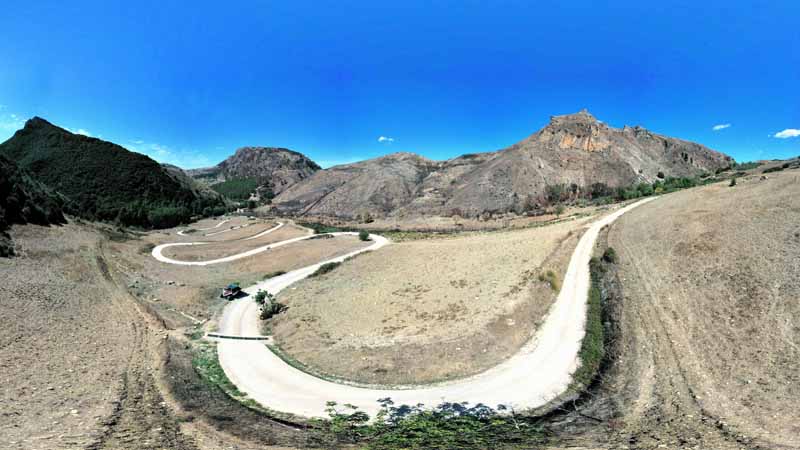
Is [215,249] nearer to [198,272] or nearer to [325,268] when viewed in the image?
[198,272]

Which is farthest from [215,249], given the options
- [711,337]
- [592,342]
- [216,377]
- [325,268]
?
[711,337]

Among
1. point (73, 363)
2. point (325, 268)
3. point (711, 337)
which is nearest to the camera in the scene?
point (73, 363)

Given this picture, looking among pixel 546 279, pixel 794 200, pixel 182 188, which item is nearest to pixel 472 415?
pixel 546 279

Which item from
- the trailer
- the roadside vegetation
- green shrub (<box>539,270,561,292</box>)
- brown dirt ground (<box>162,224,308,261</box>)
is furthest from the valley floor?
brown dirt ground (<box>162,224,308,261</box>)

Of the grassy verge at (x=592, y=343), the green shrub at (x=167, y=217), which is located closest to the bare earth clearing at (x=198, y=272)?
the grassy verge at (x=592, y=343)

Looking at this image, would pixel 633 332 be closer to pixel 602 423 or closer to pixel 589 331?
pixel 589 331

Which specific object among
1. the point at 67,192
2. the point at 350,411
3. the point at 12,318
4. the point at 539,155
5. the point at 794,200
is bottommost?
the point at 350,411
